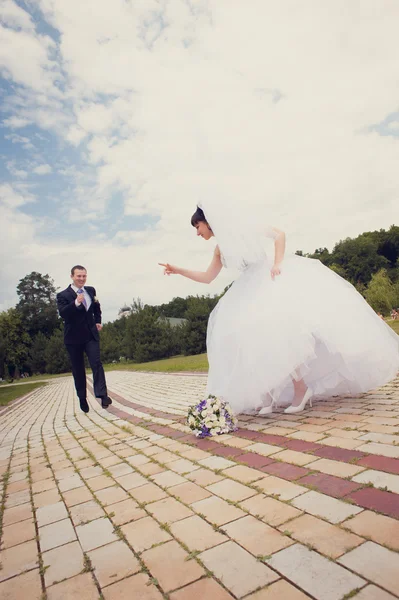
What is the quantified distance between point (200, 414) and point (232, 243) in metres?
2.00

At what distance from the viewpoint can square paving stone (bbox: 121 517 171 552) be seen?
2.09 metres

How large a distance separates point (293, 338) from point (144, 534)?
2.45 meters

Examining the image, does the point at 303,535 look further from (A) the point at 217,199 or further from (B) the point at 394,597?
(A) the point at 217,199

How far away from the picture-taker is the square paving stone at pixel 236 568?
63.9 inches

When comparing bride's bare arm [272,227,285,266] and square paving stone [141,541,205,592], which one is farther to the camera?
bride's bare arm [272,227,285,266]

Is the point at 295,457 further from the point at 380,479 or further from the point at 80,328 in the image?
the point at 80,328

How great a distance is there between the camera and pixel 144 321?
38000 mm

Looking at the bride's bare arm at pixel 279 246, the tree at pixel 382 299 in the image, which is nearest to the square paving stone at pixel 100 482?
the bride's bare arm at pixel 279 246

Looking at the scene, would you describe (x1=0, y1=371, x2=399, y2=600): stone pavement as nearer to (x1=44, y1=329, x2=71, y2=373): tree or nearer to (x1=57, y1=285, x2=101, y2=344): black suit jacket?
(x1=57, y1=285, x2=101, y2=344): black suit jacket

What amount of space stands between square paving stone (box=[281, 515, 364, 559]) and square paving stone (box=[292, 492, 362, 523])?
63 millimetres

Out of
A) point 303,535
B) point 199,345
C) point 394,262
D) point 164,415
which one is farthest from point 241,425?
point 394,262

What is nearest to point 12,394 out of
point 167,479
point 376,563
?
point 167,479

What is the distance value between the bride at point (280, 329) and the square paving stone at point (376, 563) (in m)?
2.29

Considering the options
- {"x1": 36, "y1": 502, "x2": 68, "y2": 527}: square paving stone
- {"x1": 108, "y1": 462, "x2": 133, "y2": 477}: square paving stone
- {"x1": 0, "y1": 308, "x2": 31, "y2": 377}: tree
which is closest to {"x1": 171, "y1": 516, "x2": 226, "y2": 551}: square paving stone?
{"x1": 36, "y1": 502, "x2": 68, "y2": 527}: square paving stone
